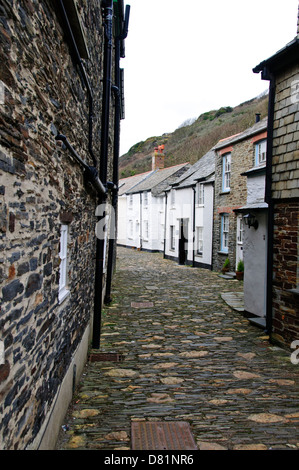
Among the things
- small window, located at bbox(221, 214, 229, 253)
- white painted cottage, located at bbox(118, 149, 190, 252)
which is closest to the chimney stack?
white painted cottage, located at bbox(118, 149, 190, 252)

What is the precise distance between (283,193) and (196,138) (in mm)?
59464

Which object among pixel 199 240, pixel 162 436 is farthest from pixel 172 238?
pixel 162 436

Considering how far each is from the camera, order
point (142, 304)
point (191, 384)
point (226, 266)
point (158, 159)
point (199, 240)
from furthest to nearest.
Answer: point (158, 159)
point (199, 240)
point (226, 266)
point (142, 304)
point (191, 384)

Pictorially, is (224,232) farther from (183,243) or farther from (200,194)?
(183,243)

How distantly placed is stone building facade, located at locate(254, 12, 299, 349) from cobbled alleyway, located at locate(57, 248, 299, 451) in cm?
68

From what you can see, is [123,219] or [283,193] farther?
[123,219]

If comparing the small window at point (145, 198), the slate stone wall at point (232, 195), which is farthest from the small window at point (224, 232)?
the small window at point (145, 198)

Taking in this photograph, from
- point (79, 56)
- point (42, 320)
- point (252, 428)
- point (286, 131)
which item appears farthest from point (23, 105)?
point (286, 131)

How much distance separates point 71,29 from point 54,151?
1.45 m

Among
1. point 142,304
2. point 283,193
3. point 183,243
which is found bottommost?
point 142,304

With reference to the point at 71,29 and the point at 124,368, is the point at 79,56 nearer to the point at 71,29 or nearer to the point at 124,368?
the point at 71,29

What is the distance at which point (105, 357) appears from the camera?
6250mm

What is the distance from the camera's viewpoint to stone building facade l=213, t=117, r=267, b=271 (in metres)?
15.6

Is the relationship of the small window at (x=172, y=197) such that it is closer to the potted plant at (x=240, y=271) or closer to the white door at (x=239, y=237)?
the white door at (x=239, y=237)
